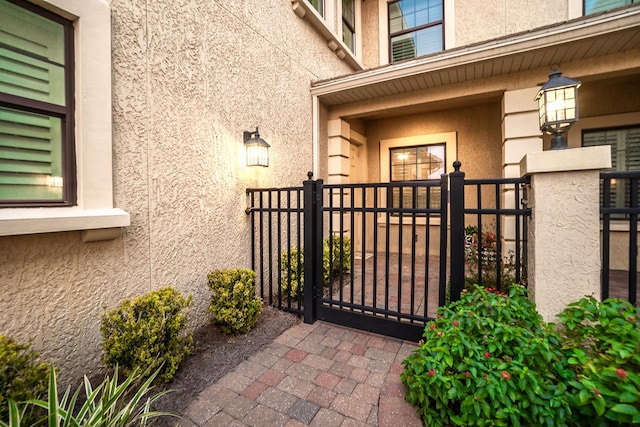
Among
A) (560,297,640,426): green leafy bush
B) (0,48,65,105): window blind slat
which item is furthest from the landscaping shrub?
(0,48,65,105): window blind slat

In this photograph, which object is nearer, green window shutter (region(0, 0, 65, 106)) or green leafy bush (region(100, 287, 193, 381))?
green window shutter (region(0, 0, 65, 106))

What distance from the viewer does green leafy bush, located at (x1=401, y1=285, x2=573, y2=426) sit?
143 cm

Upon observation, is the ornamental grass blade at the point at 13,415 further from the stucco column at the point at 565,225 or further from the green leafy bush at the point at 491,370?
the stucco column at the point at 565,225

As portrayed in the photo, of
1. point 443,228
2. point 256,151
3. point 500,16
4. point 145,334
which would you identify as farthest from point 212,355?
point 500,16

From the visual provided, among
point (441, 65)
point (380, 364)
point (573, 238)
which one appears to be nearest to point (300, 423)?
point (380, 364)

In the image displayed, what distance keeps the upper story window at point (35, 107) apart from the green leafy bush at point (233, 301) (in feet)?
4.69

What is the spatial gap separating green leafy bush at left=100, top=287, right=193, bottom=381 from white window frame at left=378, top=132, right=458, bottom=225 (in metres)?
4.94

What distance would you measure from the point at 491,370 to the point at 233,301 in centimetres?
228

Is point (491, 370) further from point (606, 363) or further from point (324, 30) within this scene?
point (324, 30)

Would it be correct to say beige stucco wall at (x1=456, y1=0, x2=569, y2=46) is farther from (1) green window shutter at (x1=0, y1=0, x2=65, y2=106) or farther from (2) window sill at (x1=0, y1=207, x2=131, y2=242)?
(2) window sill at (x1=0, y1=207, x2=131, y2=242)

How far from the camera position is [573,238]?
203cm

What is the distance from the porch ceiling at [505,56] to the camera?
3.24 meters

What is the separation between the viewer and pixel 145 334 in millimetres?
2055

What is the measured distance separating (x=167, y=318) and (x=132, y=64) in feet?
7.41
